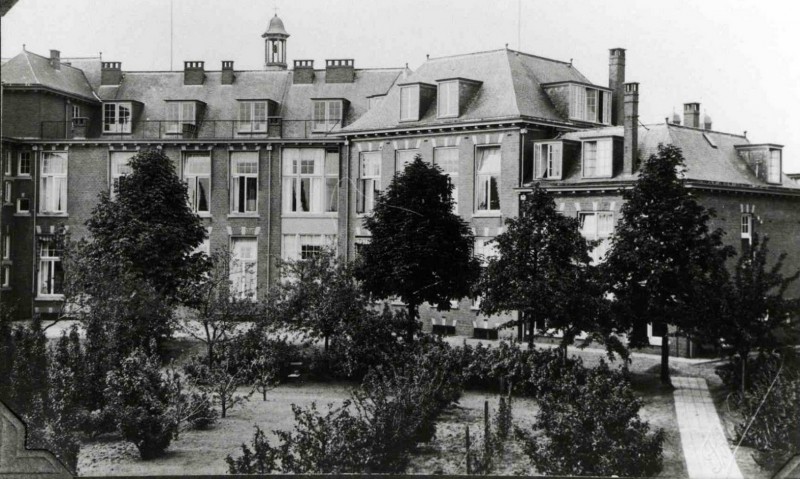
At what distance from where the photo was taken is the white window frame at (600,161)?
22188mm

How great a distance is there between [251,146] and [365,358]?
533 inches

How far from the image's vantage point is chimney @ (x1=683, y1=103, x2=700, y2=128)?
20184 millimetres

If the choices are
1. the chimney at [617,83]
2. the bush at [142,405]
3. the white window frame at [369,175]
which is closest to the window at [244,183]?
the white window frame at [369,175]

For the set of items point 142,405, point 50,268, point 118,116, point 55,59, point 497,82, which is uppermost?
point 497,82

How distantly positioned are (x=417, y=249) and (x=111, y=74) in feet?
43.8

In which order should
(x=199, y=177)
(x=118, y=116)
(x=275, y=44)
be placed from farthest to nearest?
1. (x=199, y=177)
2. (x=275, y=44)
3. (x=118, y=116)

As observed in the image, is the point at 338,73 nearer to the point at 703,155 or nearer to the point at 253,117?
the point at 253,117

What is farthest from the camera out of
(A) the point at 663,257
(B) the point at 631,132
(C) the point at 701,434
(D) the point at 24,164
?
(B) the point at 631,132

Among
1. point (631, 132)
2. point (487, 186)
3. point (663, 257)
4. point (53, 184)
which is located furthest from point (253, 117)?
point (663, 257)

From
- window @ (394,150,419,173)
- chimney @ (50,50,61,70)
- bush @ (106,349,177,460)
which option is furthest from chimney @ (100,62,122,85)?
bush @ (106,349,177,460)

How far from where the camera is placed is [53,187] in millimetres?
19641

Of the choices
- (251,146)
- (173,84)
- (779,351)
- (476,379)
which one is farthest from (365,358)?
(173,84)

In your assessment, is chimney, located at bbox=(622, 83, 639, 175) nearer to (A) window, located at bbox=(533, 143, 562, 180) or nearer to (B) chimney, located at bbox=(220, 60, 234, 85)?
(A) window, located at bbox=(533, 143, 562, 180)

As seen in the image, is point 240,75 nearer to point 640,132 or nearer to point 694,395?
point 640,132
